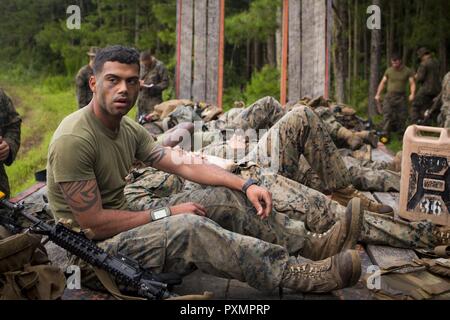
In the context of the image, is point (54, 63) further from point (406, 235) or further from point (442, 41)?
point (406, 235)

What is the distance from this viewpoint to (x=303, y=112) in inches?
177

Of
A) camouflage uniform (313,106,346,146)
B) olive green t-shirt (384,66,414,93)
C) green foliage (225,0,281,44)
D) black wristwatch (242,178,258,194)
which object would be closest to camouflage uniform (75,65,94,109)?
camouflage uniform (313,106,346,146)

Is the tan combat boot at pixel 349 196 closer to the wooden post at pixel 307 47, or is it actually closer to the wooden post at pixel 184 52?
the wooden post at pixel 307 47

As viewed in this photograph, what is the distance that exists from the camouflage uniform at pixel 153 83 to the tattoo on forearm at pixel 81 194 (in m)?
7.66

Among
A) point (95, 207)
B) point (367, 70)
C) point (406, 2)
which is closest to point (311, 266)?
point (95, 207)

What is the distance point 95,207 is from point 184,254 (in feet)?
1.70

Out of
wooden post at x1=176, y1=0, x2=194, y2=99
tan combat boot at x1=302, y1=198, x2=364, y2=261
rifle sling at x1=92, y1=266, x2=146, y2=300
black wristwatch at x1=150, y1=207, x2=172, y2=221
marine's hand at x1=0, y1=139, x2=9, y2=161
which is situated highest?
wooden post at x1=176, y1=0, x2=194, y2=99

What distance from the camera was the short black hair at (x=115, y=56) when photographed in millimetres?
3062

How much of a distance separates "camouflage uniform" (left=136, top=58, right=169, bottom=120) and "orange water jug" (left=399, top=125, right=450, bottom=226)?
21.8 feet

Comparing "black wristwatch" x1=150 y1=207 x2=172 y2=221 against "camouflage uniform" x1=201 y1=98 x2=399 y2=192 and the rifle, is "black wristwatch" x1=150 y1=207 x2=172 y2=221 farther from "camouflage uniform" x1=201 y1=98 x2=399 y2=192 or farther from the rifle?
"camouflage uniform" x1=201 y1=98 x2=399 y2=192

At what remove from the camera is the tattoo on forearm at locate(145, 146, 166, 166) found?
3.53 m

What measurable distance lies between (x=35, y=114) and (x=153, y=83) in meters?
4.92

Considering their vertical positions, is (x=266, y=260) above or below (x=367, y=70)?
below

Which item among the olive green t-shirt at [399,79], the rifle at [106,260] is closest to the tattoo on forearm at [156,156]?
the rifle at [106,260]
